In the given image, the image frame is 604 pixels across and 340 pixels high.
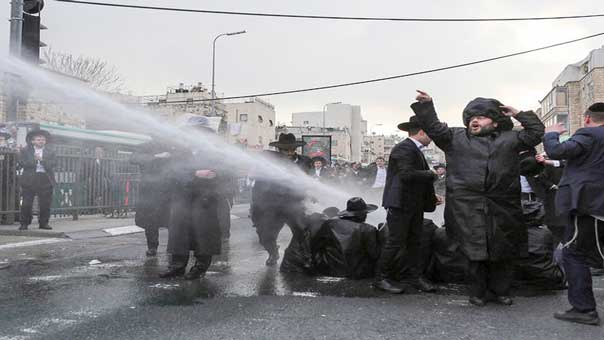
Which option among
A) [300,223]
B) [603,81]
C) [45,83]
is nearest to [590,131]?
[300,223]

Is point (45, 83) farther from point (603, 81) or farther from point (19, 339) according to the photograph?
point (603, 81)

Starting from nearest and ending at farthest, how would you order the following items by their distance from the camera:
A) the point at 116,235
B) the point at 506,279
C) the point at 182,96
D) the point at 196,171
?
the point at 506,279, the point at 196,171, the point at 116,235, the point at 182,96

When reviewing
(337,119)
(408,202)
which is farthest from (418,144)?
(337,119)

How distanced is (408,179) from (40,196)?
6.92m

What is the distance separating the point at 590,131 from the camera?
150 inches

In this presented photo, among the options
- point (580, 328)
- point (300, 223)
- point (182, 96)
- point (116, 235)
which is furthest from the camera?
point (182, 96)

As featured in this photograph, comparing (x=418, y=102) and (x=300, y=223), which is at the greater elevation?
(x=418, y=102)

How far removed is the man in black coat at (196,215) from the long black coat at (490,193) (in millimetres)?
2443

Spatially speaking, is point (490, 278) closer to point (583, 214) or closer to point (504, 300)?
point (504, 300)

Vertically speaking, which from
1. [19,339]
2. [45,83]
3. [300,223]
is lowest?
[19,339]

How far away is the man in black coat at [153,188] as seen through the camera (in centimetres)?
593

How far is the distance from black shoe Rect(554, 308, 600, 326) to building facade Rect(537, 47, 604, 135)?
49.2m

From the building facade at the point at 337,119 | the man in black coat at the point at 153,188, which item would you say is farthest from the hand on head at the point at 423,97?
the building facade at the point at 337,119

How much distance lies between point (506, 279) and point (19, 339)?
A: 12.0 feet
